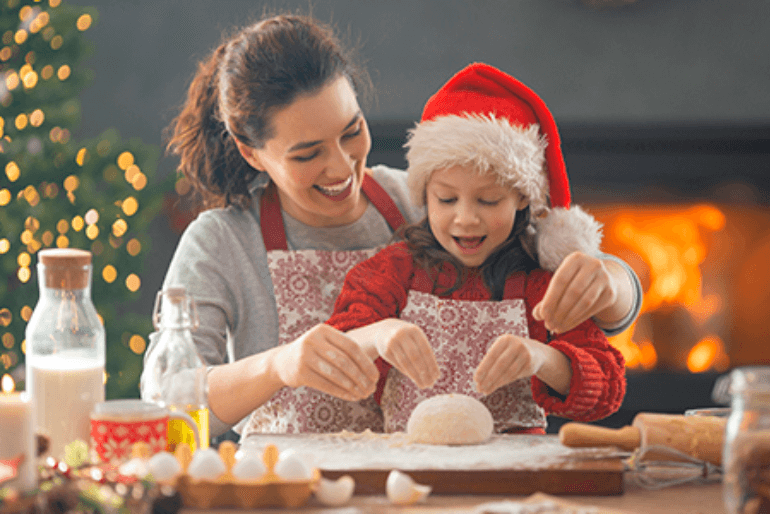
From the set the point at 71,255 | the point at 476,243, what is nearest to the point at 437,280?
the point at 476,243

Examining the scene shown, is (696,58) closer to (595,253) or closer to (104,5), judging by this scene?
(595,253)

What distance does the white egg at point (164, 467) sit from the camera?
0.83 meters

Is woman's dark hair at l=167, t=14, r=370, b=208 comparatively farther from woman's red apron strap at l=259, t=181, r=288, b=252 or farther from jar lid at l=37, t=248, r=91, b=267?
jar lid at l=37, t=248, r=91, b=267

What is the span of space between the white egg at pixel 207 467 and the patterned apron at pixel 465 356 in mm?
551

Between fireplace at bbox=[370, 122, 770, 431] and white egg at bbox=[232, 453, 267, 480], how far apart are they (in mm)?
2044

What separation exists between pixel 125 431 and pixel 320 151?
2.34 feet

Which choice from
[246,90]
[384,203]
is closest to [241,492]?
[246,90]

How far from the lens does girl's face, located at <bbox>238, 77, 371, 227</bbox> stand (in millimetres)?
1449

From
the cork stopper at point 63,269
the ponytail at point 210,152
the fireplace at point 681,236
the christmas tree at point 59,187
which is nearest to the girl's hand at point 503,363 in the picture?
the cork stopper at point 63,269

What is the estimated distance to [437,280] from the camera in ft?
4.75

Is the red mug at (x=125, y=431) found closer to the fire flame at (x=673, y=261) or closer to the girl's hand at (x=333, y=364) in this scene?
Answer: the girl's hand at (x=333, y=364)

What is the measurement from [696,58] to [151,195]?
1.96 meters

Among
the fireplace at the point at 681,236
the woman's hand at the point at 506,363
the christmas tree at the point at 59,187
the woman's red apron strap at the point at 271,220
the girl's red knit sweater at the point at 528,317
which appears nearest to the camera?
the woman's hand at the point at 506,363

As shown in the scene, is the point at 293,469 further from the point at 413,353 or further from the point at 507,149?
the point at 507,149
